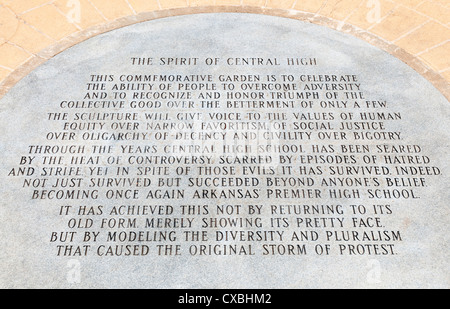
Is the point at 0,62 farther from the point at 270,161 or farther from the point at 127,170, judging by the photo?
the point at 270,161

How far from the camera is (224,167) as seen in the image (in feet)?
14.7

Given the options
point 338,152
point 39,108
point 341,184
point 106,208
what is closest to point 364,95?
point 338,152

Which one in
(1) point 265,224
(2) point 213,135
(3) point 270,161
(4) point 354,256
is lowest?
(4) point 354,256

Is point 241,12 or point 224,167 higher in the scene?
point 241,12

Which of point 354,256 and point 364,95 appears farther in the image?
point 364,95

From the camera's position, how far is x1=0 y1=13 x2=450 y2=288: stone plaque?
3.92 metres

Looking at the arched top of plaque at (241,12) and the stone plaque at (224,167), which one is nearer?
the stone plaque at (224,167)

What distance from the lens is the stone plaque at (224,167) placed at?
3916 mm

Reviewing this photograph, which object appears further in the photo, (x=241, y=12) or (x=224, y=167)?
(x=241, y=12)

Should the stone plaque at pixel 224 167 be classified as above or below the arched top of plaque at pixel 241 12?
below

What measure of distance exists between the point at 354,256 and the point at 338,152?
115 cm

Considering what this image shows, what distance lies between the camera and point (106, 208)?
4.20 m

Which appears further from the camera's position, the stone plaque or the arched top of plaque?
the arched top of plaque

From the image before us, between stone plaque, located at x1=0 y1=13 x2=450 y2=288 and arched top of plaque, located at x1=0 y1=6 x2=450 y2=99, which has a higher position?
arched top of plaque, located at x1=0 y1=6 x2=450 y2=99
